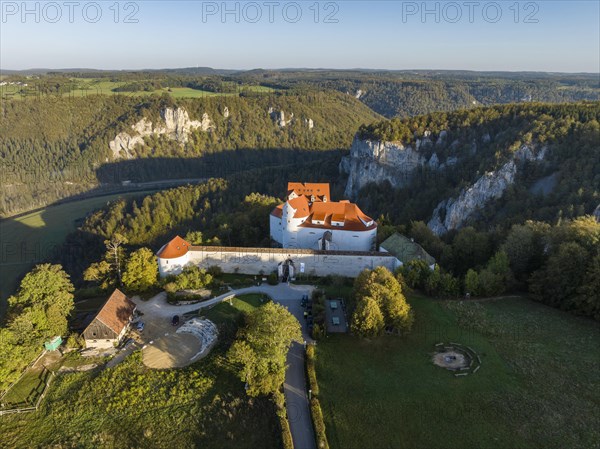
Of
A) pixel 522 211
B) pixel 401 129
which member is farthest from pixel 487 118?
pixel 522 211

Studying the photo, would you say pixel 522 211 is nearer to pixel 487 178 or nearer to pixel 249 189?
pixel 487 178

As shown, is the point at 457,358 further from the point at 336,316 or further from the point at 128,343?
the point at 128,343

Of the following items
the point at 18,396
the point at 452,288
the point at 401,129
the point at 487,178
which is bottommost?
the point at 18,396

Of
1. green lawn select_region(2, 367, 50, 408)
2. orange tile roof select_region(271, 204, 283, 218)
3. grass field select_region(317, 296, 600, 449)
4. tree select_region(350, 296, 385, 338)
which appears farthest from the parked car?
orange tile roof select_region(271, 204, 283, 218)

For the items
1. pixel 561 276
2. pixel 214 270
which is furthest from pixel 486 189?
pixel 214 270

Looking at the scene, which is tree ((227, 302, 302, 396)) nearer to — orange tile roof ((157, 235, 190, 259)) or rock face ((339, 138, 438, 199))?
orange tile roof ((157, 235, 190, 259))
